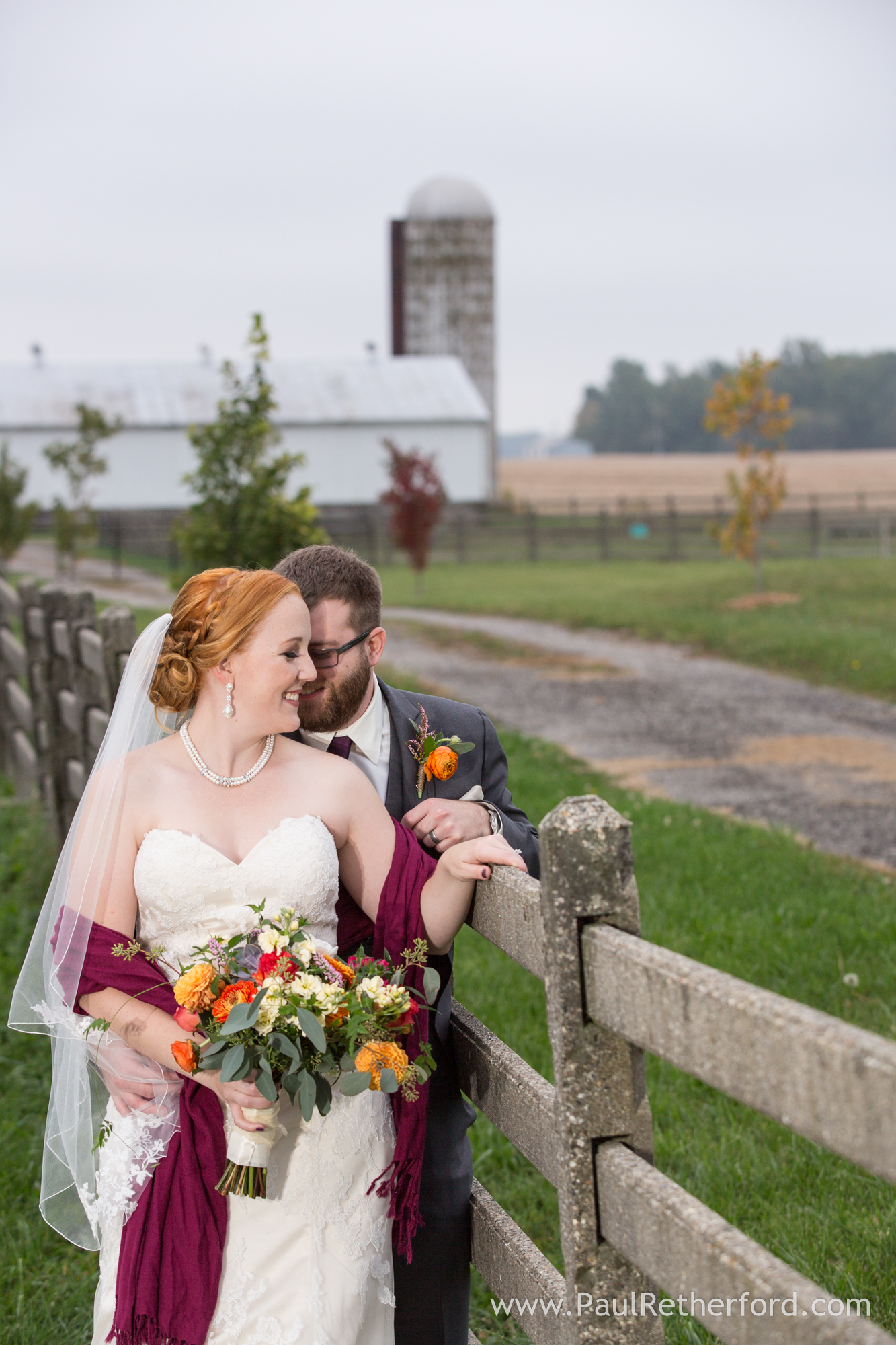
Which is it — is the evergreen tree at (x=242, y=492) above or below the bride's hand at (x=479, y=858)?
above

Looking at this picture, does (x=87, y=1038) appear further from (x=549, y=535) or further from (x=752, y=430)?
(x=549, y=535)

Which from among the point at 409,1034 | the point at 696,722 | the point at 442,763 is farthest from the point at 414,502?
the point at 409,1034

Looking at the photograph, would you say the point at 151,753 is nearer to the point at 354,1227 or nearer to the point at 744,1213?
the point at 354,1227

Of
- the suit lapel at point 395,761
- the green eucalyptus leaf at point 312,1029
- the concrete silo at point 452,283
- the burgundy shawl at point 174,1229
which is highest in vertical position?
the concrete silo at point 452,283

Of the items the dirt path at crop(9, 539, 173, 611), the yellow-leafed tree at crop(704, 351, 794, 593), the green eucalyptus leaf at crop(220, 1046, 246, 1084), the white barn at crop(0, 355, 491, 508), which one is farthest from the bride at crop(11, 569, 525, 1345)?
the white barn at crop(0, 355, 491, 508)

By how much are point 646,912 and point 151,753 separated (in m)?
3.78

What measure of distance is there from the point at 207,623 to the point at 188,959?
2.35 ft

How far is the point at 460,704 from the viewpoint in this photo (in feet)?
10.0

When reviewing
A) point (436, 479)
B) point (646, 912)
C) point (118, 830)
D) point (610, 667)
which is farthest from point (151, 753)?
point (436, 479)

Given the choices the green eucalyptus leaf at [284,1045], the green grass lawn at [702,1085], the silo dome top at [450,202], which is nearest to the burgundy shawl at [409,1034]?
the green eucalyptus leaf at [284,1045]

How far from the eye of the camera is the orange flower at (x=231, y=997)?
2172 mm

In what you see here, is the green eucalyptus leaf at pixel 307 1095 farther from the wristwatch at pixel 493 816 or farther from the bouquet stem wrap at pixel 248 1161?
the wristwatch at pixel 493 816

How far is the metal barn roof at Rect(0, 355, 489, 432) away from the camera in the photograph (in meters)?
41.6

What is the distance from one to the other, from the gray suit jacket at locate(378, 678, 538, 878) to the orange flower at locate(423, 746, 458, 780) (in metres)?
0.11
